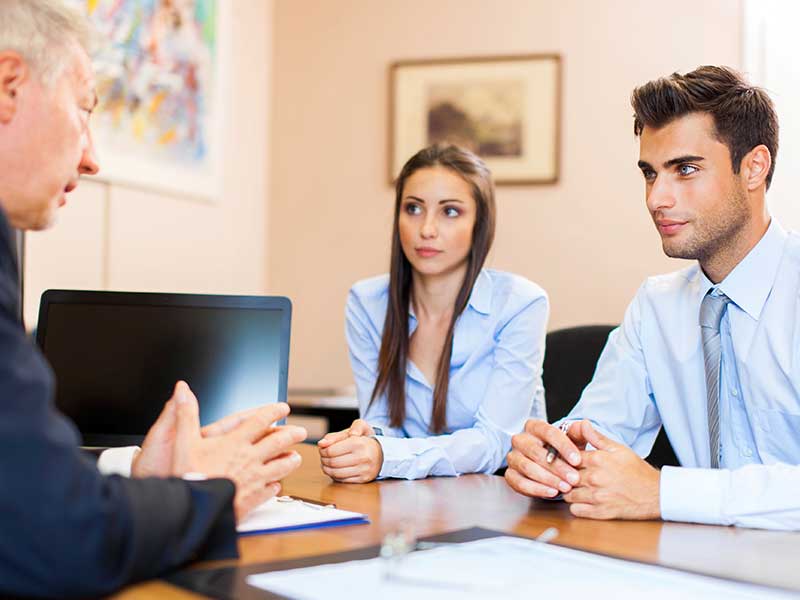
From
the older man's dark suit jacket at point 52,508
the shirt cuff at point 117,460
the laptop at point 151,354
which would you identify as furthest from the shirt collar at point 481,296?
the older man's dark suit jacket at point 52,508

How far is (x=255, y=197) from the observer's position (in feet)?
12.6

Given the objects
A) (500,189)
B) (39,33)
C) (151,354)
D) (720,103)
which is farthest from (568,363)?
(39,33)

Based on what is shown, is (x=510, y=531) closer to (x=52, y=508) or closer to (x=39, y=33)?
(x=52, y=508)

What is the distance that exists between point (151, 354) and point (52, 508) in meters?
0.97

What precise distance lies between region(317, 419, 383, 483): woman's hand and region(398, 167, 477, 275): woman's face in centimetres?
83

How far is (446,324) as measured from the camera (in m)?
2.38

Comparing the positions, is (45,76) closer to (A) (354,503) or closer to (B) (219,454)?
(B) (219,454)

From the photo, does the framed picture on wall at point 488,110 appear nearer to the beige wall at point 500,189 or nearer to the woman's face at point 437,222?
the beige wall at point 500,189

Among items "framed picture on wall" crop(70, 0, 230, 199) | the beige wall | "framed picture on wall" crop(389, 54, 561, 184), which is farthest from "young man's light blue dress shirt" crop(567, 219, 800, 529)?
"framed picture on wall" crop(70, 0, 230, 199)

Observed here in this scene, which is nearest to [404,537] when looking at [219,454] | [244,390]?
[219,454]

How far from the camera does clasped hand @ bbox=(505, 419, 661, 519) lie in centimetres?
126

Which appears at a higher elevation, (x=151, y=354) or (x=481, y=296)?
(x=481, y=296)

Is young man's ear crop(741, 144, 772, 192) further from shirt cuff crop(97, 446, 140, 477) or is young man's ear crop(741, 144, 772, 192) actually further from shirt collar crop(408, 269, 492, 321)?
shirt cuff crop(97, 446, 140, 477)

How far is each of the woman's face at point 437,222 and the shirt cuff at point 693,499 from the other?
118 cm
